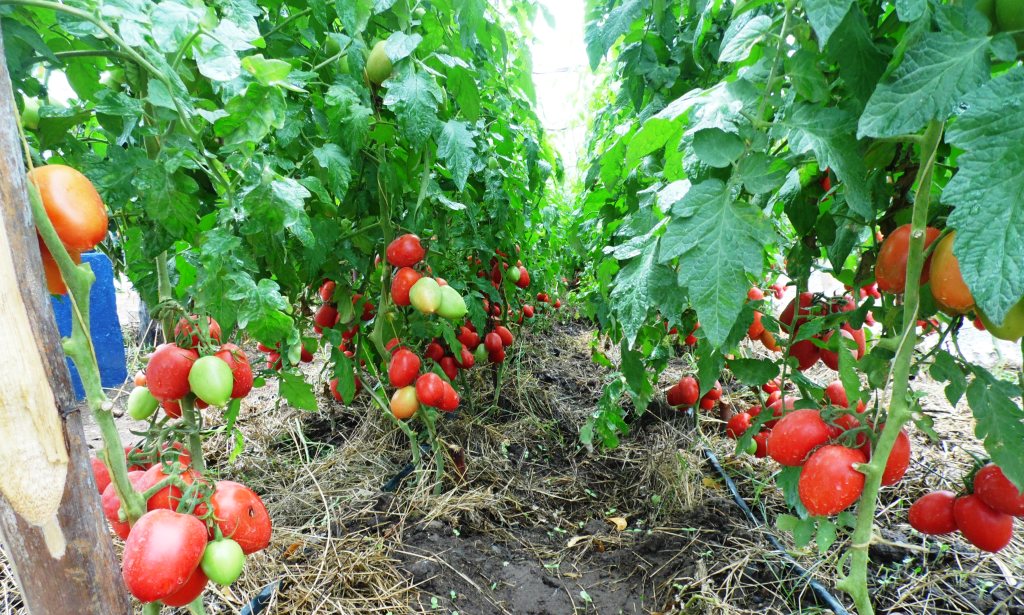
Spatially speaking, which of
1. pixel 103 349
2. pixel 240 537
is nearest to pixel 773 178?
pixel 240 537

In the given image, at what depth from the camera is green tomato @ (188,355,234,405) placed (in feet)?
2.69

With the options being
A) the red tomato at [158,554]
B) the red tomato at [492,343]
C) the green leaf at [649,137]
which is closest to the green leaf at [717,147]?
the green leaf at [649,137]

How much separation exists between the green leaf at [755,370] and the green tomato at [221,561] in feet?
3.21

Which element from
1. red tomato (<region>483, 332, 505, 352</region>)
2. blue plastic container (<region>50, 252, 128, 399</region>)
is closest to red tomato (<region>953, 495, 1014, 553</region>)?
red tomato (<region>483, 332, 505, 352</region>)

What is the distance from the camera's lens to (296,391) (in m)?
1.36

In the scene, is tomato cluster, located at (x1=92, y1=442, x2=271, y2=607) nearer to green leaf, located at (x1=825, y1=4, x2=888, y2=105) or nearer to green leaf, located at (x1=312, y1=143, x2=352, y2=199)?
green leaf, located at (x1=312, y1=143, x2=352, y2=199)

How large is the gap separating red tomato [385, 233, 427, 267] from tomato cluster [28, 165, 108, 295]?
97 centimetres

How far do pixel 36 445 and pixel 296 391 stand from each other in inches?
32.6

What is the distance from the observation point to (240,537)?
806mm

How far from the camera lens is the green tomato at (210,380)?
82 cm

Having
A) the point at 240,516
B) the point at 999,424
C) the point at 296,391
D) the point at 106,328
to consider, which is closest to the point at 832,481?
the point at 999,424

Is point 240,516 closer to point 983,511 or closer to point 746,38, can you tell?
point 746,38

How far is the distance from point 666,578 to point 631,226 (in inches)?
46.8

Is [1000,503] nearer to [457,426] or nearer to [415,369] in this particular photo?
[415,369]
